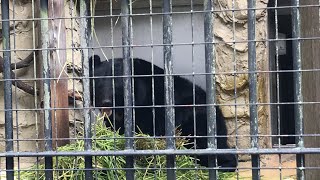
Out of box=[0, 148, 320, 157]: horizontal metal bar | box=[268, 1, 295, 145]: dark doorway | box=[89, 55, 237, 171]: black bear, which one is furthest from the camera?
box=[268, 1, 295, 145]: dark doorway

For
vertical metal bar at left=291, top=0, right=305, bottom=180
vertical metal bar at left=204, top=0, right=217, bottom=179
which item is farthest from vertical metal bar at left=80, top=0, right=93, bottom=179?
vertical metal bar at left=291, top=0, right=305, bottom=180

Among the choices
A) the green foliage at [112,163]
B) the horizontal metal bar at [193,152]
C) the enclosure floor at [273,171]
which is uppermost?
the horizontal metal bar at [193,152]

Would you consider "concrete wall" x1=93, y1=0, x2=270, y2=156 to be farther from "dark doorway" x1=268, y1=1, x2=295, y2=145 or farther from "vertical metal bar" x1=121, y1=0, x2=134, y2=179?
"vertical metal bar" x1=121, y1=0, x2=134, y2=179

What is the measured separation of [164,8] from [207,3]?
0.20 metres

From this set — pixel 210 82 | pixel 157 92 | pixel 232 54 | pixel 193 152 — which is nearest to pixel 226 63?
pixel 232 54

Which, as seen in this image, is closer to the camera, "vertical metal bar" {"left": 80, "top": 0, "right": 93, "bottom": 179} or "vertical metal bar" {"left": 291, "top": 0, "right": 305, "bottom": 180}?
"vertical metal bar" {"left": 291, "top": 0, "right": 305, "bottom": 180}

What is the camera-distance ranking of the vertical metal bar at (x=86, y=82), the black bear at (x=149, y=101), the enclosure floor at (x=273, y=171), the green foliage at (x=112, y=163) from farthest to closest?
the black bear at (x=149, y=101) < the enclosure floor at (x=273, y=171) < the green foliage at (x=112, y=163) < the vertical metal bar at (x=86, y=82)

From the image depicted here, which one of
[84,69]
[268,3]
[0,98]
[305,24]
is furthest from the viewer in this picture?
[268,3]

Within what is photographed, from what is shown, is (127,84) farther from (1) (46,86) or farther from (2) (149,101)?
(2) (149,101)

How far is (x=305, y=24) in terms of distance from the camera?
3406mm

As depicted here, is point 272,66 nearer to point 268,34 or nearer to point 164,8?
point 268,34

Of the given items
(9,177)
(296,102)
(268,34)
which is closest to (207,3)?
(296,102)

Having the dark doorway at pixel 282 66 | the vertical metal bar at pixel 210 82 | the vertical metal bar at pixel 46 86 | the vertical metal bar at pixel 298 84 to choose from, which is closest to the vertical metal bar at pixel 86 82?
the vertical metal bar at pixel 46 86

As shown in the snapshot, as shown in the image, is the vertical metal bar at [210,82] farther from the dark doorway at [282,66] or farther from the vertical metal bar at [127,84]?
the dark doorway at [282,66]
